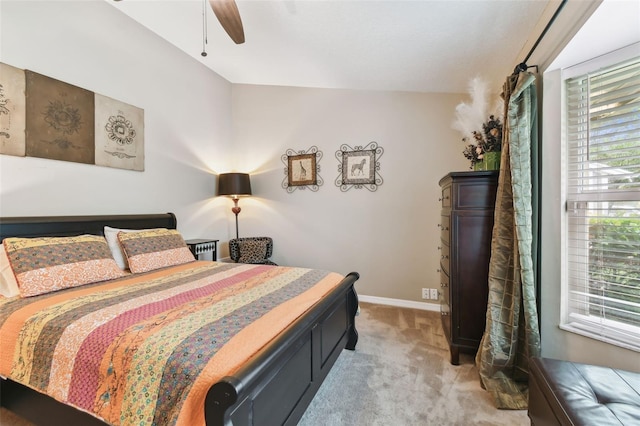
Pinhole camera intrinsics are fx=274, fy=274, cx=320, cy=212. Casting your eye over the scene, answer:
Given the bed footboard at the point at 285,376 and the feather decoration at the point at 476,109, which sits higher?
the feather decoration at the point at 476,109

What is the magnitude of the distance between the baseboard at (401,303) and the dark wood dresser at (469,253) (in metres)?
1.11

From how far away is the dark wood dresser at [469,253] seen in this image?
199 cm

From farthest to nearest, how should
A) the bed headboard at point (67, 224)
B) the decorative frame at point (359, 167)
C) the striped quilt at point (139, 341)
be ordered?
the decorative frame at point (359, 167) → the bed headboard at point (67, 224) → the striped quilt at point (139, 341)

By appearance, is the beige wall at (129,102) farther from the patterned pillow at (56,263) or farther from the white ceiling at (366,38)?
the patterned pillow at (56,263)

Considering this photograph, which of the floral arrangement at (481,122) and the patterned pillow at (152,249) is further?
the patterned pillow at (152,249)

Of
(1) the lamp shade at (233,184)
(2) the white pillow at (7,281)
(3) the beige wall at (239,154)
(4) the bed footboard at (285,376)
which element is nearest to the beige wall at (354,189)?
(3) the beige wall at (239,154)

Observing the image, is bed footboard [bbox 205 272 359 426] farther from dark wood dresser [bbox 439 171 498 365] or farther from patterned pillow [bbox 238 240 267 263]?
patterned pillow [bbox 238 240 267 263]

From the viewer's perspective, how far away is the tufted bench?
955mm

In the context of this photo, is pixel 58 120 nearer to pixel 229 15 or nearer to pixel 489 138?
pixel 229 15

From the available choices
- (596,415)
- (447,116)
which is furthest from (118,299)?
(447,116)

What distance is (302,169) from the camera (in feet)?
12.2

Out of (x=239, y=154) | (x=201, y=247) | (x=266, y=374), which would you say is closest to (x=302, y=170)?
(x=239, y=154)

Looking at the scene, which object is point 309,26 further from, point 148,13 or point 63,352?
point 63,352

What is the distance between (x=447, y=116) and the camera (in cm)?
306
